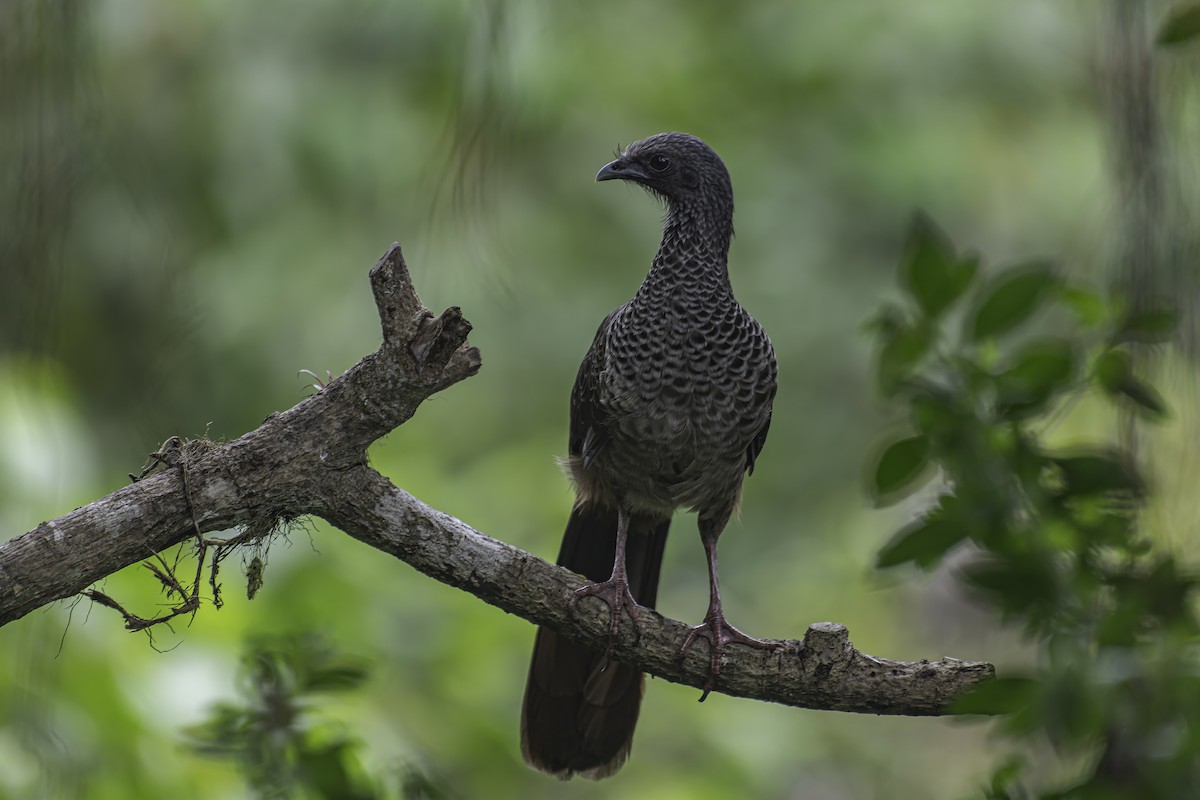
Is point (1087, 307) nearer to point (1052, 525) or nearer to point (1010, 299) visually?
point (1010, 299)

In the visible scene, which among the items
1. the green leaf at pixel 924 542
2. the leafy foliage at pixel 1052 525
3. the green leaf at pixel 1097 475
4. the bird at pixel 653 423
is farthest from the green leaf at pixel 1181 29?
the bird at pixel 653 423

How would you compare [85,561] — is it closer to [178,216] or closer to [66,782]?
[66,782]

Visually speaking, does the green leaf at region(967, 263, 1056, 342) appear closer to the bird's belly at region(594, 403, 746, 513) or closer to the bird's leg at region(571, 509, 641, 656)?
the bird's leg at region(571, 509, 641, 656)

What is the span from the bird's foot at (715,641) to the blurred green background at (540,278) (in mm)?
1186

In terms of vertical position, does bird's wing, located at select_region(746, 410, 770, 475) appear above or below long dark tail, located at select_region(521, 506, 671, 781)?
above

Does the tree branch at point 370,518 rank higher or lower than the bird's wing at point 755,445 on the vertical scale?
lower

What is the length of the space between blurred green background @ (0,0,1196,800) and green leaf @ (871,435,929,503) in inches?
95.0

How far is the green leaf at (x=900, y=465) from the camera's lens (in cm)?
170

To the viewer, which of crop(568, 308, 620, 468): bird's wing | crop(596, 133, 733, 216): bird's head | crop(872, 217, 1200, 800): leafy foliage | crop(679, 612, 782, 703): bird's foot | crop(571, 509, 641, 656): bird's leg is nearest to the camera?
crop(872, 217, 1200, 800): leafy foliage

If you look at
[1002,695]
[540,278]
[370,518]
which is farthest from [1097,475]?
[540,278]

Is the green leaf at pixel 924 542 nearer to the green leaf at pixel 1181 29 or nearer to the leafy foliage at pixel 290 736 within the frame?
the green leaf at pixel 1181 29

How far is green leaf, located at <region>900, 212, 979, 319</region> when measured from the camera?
1724 millimetres

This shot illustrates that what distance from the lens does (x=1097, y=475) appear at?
5.04ft

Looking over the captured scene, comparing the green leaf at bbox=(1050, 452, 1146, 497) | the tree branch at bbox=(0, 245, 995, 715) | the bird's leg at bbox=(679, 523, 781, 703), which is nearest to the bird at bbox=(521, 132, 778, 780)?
the bird's leg at bbox=(679, 523, 781, 703)
